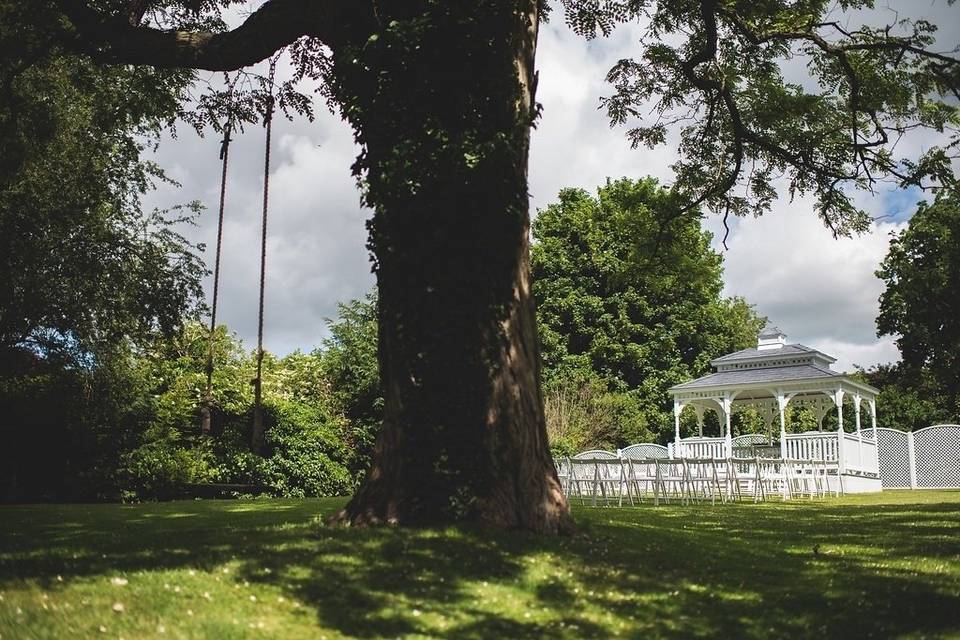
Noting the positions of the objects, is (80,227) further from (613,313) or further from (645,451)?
(613,313)

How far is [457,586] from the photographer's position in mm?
5488

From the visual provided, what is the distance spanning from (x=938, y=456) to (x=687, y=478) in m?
13.8

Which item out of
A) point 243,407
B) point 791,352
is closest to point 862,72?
point 791,352

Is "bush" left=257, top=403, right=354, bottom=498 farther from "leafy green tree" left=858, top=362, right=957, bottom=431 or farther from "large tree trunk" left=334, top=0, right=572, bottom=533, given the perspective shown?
"leafy green tree" left=858, top=362, right=957, bottom=431

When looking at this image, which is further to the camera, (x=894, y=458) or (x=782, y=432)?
(x=894, y=458)

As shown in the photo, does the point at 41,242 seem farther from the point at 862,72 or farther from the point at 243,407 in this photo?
the point at 862,72

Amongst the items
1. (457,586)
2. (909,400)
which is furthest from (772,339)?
(457,586)

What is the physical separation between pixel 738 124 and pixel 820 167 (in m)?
1.66

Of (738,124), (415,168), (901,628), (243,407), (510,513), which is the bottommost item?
(901,628)

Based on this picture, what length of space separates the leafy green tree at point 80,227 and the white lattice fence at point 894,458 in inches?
803

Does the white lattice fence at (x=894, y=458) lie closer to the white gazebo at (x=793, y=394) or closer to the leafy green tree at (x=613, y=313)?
the white gazebo at (x=793, y=394)

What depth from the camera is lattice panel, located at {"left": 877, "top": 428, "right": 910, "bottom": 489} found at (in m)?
26.1

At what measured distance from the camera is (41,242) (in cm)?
1559

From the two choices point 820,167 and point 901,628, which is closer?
point 901,628
